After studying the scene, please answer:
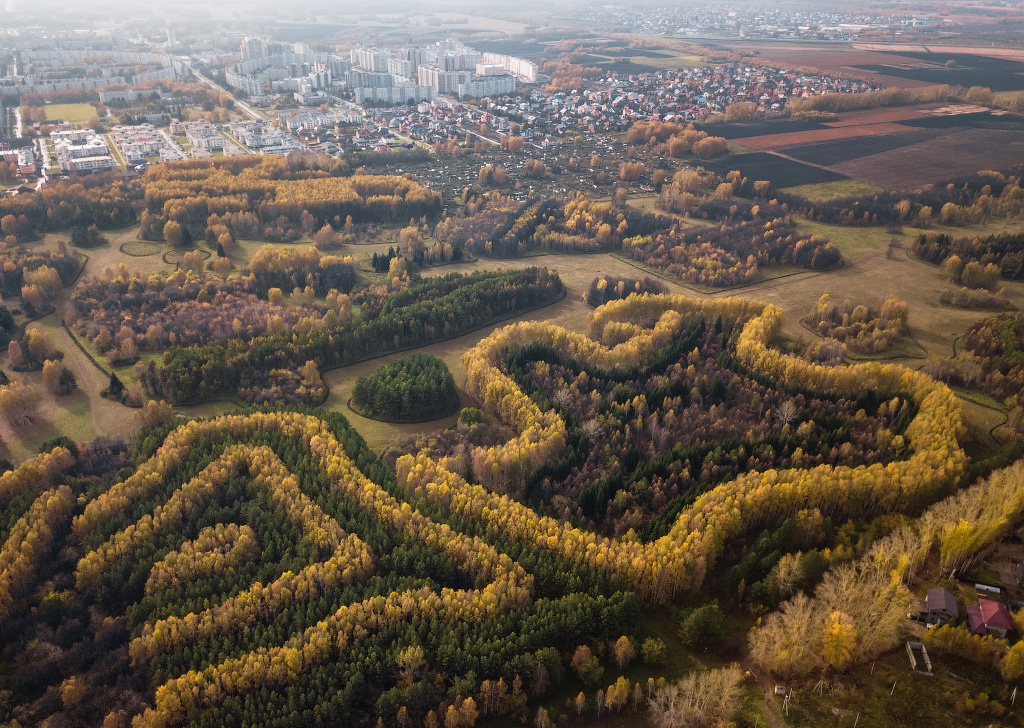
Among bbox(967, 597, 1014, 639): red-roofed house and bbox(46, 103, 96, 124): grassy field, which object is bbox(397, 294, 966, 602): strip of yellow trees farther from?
bbox(46, 103, 96, 124): grassy field

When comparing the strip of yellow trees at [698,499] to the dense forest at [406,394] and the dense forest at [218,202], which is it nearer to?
the dense forest at [406,394]

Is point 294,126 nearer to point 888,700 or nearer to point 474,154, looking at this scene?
point 474,154

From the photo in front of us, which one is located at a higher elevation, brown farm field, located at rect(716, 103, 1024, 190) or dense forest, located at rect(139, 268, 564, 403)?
brown farm field, located at rect(716, 103, 1024, 190)

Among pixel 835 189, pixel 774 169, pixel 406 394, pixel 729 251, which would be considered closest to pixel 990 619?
pixel 406 394

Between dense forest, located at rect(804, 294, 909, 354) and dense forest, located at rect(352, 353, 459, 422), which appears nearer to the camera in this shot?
dense forest, located at rect(352, 353, 459, 422)

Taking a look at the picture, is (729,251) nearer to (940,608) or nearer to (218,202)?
(940,608)

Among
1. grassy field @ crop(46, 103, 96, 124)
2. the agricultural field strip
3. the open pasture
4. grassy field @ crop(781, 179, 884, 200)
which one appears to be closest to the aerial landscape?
grassy field @ crop(781, 179, 884, 200)
